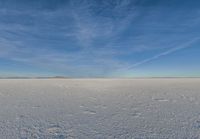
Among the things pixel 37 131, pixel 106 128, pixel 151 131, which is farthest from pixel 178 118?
pixel 37 131

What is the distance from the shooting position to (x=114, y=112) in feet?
16.8

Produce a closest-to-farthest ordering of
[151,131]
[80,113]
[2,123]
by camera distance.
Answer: [151,131] < [2,123] < [80,113]

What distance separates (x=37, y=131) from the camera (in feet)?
11.6

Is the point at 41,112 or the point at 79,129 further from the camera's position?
the point at 41,112

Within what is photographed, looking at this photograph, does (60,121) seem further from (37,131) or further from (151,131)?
(151,131)

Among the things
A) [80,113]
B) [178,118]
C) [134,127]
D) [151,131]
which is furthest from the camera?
[80,113]

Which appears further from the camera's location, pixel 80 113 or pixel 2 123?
pixel 80 113

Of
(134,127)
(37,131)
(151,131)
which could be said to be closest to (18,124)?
(37,131)

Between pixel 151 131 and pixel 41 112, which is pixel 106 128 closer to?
pixel 151 131

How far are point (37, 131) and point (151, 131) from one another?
1.99m

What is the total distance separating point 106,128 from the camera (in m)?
3.70

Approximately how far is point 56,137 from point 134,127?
1444 mm

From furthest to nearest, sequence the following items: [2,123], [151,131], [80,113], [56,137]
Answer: [80,113] → [2,123] → [151,131] → [56,137]

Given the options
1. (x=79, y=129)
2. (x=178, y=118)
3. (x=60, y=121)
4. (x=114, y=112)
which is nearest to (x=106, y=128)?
(x=79, y=129)
